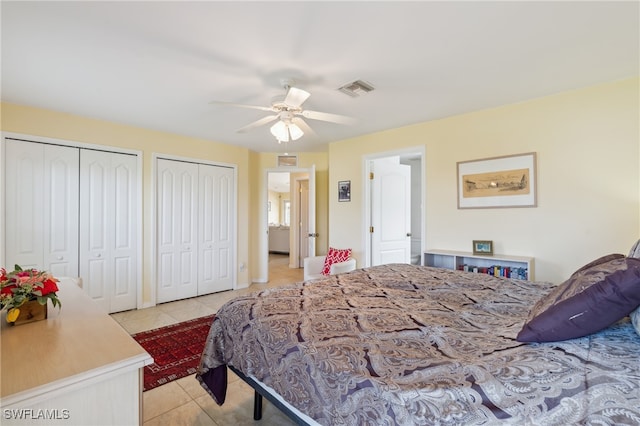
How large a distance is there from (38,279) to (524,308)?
2408mm

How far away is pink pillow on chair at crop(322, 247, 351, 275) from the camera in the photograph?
164 inches

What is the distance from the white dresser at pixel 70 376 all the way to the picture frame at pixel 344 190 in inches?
142

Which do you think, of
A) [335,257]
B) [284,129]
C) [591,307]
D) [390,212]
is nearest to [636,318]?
[591,307]

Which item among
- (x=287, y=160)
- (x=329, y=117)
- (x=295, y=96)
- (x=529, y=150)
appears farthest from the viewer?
(x=287, y=160)

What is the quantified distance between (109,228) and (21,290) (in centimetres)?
279

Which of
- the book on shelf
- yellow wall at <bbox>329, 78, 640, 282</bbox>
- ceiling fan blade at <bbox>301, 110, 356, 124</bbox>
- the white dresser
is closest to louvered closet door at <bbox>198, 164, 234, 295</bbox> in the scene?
ceiling fan blade at <bbox>301, 110, 356, 124</bbox>

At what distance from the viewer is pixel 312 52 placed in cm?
207

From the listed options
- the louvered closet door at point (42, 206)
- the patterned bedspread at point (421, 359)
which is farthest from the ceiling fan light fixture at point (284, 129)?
the louvered closet door at point (42, 206)

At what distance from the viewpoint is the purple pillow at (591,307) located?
1019mm

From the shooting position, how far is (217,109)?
126 inches

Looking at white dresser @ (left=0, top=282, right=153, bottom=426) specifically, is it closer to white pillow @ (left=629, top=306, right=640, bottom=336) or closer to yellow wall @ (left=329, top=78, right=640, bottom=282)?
white pillow @ (left=629, top=306, right=640, bottom=336)

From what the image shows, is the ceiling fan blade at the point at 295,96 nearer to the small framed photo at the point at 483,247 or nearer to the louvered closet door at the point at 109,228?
the small framed photo at the point at 483,247

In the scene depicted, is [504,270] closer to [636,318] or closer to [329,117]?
[636,318]

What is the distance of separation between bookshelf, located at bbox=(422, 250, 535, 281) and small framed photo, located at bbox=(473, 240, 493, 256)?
0.07 m
